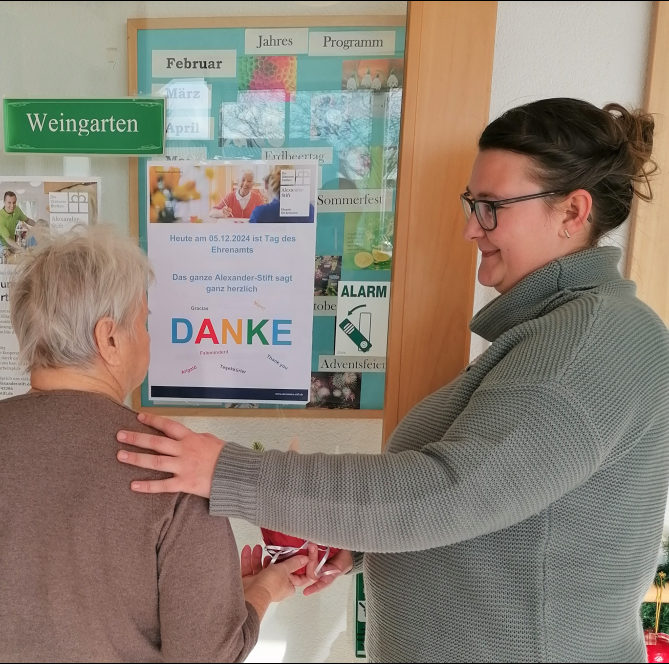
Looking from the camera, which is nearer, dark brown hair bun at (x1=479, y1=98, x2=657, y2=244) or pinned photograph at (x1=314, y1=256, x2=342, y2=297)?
dark brown hair bun at (x1=479, y1=98, x2=657, y2=244)

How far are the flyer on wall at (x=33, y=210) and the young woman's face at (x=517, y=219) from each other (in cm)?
94

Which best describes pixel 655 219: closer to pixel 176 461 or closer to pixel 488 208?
pixel 488 208

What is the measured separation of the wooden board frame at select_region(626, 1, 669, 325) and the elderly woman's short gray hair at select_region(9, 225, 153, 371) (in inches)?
52.9

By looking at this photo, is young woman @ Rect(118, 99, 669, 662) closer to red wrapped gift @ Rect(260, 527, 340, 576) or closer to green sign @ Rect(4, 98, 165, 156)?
red wrapped gift @ Rect(260, 527, 340, 576)

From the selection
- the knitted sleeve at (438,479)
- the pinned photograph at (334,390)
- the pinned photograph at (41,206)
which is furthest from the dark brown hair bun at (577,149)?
the pinned photograph at (41,206)

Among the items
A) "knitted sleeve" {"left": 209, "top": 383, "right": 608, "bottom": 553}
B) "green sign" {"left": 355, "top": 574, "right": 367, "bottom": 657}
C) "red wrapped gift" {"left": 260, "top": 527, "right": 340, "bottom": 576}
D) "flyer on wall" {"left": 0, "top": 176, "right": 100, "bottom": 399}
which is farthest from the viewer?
"green sign" {"left": 355, "top": 574, "right": 367, "bottom": 657}

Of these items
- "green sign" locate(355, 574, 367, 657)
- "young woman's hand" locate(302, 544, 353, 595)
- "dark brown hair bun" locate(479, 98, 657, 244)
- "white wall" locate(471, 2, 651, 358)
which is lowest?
"green sign" locate(355, 574, 367, 657)

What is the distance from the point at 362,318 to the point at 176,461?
2.29 ft

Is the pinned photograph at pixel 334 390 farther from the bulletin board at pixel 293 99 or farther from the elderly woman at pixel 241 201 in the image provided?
the elderly woman at pixel 241 201

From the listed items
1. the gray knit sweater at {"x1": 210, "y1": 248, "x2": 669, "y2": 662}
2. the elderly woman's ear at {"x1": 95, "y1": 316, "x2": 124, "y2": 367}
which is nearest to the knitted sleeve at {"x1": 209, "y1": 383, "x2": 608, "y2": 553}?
the gray knit sweater at {"x1": 210, "y1": 248, "x2": 669, "y2": 662}

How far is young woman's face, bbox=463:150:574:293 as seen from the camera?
3.53 ft

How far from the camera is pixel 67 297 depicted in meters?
1.00

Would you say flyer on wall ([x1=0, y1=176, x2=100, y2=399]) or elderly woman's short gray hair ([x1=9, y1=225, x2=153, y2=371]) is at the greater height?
flyer on wall ([x1=0, y1=176, x2=100, y2=399])

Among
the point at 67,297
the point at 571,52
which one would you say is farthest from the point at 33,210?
the point at 571,52
